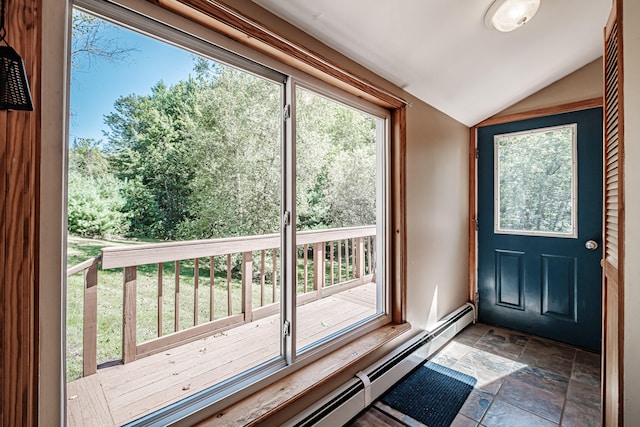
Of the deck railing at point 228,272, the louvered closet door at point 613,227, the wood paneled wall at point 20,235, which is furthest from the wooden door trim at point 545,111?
the wood paneled wall at point 20,235

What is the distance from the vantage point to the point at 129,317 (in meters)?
1.91

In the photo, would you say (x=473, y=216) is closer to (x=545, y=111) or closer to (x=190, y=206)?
(x=545, y=111)

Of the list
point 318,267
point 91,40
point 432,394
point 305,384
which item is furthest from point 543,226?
point 91,40

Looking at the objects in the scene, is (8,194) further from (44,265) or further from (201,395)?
(201,395)

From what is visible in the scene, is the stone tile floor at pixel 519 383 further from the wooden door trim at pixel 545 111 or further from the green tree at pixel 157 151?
the wooden door trim at pixel 545 111

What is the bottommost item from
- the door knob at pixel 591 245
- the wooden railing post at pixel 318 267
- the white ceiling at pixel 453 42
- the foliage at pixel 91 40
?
the wooden railing post at pixel 318 267

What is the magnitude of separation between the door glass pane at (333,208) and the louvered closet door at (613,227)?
4.02 feet

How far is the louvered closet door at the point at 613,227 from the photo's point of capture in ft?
3.33

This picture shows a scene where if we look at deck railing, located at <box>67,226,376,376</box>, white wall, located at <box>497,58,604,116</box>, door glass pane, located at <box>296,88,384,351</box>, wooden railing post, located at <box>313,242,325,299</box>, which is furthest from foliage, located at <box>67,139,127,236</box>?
white wall, located at <box>497,58,604,116</box>

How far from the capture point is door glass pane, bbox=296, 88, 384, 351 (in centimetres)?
204

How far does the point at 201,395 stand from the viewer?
4.00 ft

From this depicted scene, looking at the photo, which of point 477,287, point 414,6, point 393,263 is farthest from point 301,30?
point 477,287

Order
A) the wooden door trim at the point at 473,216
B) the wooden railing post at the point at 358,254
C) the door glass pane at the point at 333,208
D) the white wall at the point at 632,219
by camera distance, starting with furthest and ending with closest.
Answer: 1. the wooden railing post at the point at 358,254
2. the wooden door trim at the point at 473,216
3. the door glass pane at the point at 333,208
4. the white wall at the point at 632,219

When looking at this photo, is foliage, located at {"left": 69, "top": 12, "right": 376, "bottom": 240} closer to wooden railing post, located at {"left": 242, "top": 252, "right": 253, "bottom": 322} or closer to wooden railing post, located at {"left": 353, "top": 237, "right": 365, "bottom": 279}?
wooden railing post, located at {"left": 242, "top": 252, "right": 253, "bottom": 322}
